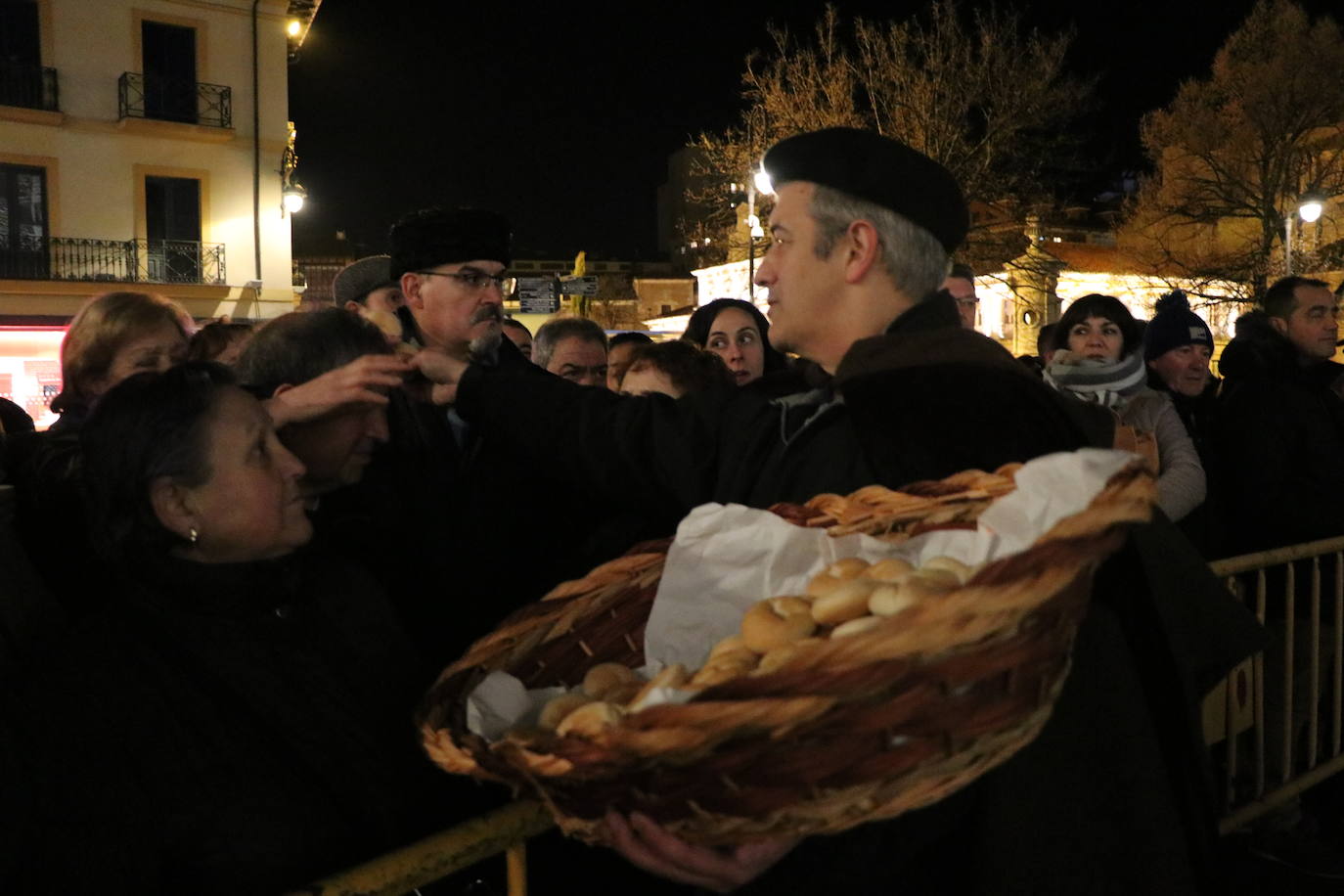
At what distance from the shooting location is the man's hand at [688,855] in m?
1.38

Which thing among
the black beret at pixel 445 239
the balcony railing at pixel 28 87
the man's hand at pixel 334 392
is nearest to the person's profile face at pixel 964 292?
the black beret at pixel 445 239

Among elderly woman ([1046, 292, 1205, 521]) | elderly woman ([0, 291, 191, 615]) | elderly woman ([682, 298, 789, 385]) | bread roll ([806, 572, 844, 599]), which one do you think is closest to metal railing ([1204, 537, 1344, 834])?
elderly woman ([1046, 292, 1205, 521])

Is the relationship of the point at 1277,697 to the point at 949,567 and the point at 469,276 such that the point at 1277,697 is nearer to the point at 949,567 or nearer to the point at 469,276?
the point at 949,567

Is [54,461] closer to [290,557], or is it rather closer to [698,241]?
[290,557]

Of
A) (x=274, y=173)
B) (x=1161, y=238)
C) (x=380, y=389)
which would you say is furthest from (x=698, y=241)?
(x=380, y=389)

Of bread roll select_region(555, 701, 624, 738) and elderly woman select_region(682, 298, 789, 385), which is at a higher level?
elderly woman select_region(682, 298, 789, 385)

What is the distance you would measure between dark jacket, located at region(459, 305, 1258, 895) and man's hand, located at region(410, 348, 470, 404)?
81 cm

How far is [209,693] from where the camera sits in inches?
72.6

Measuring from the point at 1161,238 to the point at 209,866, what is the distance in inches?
1361

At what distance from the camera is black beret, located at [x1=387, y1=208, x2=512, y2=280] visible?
3.17 metres

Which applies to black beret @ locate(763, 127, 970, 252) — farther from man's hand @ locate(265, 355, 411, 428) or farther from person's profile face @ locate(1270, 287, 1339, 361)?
person's profile face @ locate(1270, 287, 1339, 361)

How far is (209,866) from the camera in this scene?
1.73 m

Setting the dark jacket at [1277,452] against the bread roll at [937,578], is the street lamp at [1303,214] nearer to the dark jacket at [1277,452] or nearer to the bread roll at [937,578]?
the dark jacket at [1277,452]

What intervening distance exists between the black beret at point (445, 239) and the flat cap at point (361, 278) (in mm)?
1157
